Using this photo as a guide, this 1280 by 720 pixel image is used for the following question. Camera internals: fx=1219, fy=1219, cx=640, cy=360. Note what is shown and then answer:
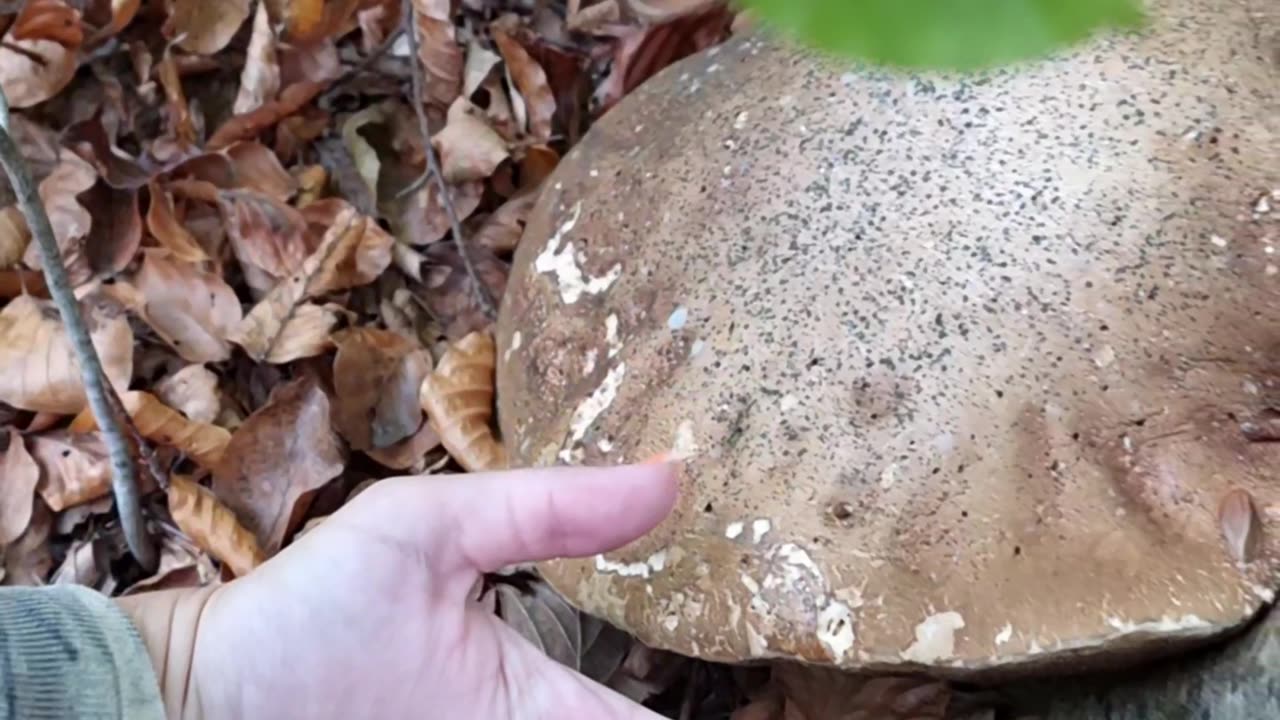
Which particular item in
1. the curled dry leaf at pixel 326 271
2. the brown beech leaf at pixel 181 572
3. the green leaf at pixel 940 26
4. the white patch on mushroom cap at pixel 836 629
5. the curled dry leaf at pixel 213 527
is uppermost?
the green leaf at pixel 940 26

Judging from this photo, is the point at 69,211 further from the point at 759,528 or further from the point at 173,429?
the point at 759,528

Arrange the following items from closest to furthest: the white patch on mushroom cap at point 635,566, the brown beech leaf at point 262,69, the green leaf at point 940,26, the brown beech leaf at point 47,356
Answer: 1. the green leaf at point 940,26
2. the white patch on mushroom cap at point 635,566
3. the brown beech leaf at point 47,356
4. the brown beech leaf at point 262,69

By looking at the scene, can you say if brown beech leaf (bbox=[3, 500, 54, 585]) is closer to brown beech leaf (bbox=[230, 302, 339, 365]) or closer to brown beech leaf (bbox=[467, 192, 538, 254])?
brown beech leaf (bbox=[230, 302, 339, 365])

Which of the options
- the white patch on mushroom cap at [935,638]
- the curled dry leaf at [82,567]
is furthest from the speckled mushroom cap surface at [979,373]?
the curled dry leaf at [82,567]

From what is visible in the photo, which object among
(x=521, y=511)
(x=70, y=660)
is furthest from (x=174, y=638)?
(x=521, y=511)

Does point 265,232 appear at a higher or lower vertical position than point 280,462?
higher

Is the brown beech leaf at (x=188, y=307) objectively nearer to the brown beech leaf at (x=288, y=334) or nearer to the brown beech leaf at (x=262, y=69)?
the brown beech leaf at (x=288, y=334)

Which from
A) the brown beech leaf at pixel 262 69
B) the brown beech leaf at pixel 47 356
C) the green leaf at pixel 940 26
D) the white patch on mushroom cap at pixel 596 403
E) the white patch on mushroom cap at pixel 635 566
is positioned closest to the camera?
the green leaf at pixel 940 26
